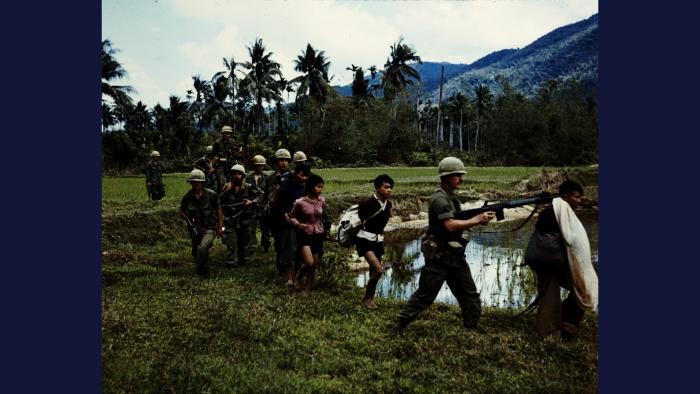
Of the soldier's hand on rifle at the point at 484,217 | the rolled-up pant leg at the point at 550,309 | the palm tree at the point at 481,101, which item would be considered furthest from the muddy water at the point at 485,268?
the palm tree at the point at 481,101

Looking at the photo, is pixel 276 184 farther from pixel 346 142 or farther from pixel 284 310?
pixel 346 142

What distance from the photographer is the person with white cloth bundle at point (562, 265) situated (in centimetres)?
534

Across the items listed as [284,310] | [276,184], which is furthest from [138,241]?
[284,310]

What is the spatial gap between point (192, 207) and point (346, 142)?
1103 cm

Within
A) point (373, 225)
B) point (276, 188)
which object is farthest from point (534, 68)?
point (373, 225)

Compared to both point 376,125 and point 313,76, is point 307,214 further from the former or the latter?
point 313,76

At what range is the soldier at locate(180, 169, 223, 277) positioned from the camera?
8.12 metres

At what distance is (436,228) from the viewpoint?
5555 millimetres

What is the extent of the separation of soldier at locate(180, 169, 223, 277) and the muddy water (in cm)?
265

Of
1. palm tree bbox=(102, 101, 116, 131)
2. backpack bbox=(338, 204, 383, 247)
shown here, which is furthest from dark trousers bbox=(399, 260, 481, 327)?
palm tree bbox=(102, 101, 116, 131)

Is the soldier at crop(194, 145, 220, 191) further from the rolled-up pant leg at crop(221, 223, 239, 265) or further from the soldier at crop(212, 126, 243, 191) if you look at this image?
the rolled-up pant leg at crop(221, 223, 239, 265)

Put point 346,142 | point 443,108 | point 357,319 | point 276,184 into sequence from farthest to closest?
point 443,108 → point 346,142 → point 276,184 → point 357,319

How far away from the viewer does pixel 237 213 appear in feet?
30.6

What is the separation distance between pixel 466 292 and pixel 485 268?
16.4 feet
